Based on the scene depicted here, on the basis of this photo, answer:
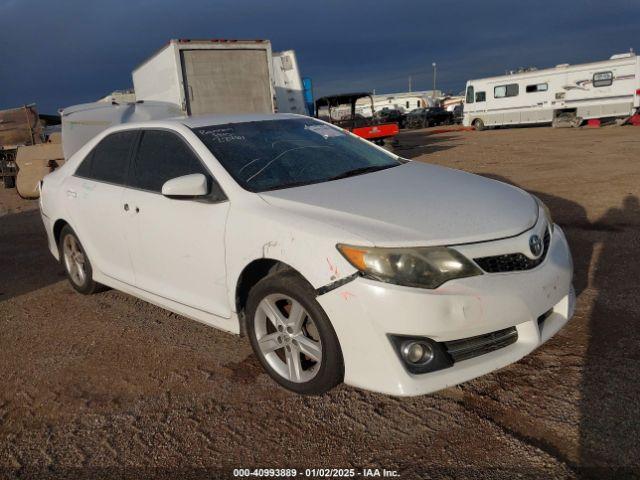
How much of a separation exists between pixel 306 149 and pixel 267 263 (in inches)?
42.8

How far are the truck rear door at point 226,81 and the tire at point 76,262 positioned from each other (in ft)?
24.9

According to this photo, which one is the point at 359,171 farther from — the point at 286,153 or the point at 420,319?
the point at 420,319

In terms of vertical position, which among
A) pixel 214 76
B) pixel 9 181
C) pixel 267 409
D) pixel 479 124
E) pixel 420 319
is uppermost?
pixel 214 76

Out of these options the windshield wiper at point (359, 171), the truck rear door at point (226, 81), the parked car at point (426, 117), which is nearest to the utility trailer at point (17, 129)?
the truck rear door at point (226, 81)

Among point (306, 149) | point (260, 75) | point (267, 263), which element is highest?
point (260, 75)

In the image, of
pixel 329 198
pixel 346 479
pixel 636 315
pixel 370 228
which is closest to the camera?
pixel 346 479

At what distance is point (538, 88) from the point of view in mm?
27547

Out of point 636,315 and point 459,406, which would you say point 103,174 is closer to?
point 459,406

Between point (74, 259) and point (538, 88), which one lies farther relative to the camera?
point (538, 88)

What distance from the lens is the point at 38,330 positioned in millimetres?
4297

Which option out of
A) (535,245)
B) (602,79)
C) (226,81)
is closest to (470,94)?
(602,79)

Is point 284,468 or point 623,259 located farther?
point 623,259

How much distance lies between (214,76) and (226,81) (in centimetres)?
31

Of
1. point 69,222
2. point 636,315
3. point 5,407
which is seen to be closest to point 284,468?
point 5,407
